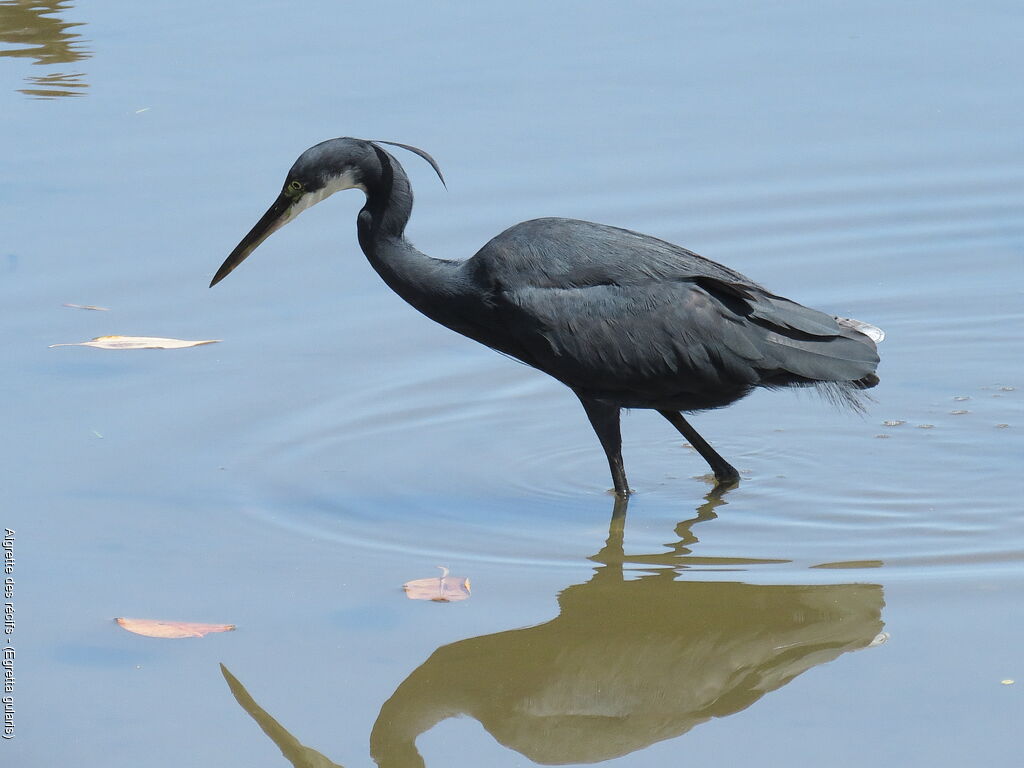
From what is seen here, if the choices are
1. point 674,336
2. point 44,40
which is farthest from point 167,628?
point 44,40

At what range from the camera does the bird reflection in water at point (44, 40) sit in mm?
11148

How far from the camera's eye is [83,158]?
10.0 m

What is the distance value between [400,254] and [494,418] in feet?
3.64

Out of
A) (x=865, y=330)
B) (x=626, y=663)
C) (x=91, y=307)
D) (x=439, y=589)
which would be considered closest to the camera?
(x=626, y=663)

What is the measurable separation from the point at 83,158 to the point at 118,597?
517 centimetres

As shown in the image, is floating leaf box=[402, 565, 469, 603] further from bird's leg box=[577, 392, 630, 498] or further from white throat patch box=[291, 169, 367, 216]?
white throat patch box=[291, 169, 367, 216]

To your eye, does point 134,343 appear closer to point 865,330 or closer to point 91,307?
point 91,307

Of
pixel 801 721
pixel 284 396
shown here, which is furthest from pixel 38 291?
pixel 801 721

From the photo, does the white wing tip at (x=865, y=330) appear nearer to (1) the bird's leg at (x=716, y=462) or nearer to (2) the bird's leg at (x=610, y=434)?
(1) the bird's leg at (x=716, y=462)

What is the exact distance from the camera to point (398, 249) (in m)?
6.52

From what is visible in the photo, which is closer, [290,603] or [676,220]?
[290,603]

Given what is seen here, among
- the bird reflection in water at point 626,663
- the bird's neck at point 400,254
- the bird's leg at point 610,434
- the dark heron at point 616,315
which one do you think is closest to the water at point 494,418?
the bird reflection in water at point 626,663

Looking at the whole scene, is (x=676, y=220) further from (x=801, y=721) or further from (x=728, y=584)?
(x=801, y=721)

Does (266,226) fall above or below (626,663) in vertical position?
above
